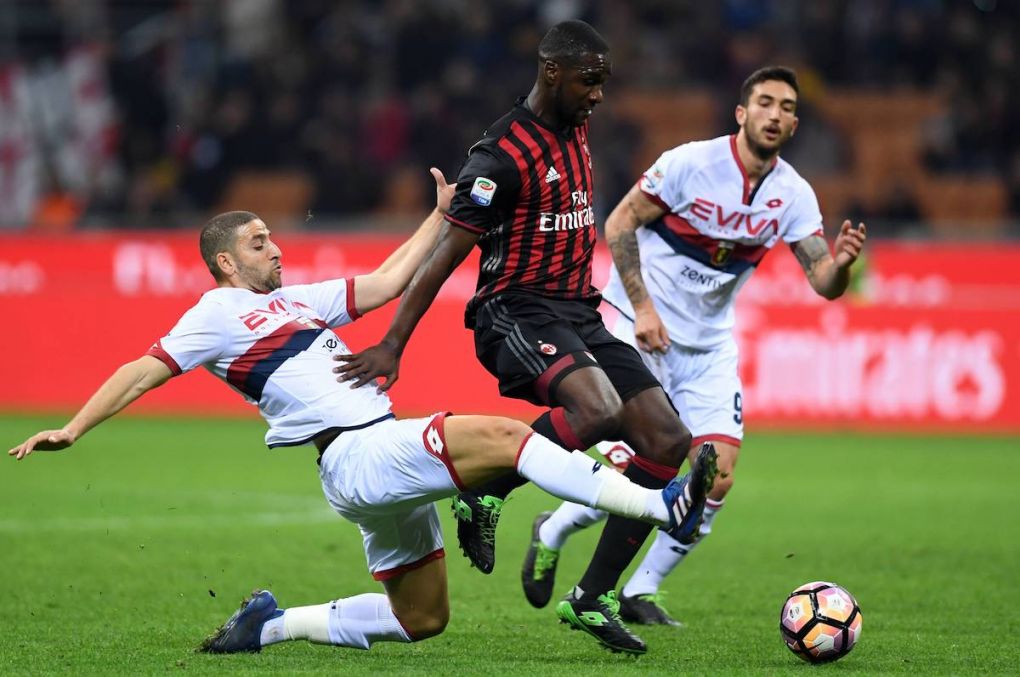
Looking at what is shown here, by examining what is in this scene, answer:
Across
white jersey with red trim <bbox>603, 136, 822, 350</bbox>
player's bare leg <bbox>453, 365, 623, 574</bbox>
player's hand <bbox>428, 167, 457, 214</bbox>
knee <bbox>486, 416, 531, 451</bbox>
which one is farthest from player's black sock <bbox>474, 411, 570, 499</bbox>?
white jersey with red trim <bbox>603, 136, 822, 350</bbox>

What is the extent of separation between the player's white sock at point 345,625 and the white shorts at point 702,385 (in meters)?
2.12

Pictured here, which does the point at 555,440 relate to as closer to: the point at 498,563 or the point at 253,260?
the point at 253,260

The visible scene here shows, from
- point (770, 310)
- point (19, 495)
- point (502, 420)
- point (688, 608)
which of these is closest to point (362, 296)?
point (502, 420)

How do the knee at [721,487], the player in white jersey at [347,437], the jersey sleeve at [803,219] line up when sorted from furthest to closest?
the jersey sleeve at [803,219] → the knee at [721,487] → the player in white jersey at [347,437]

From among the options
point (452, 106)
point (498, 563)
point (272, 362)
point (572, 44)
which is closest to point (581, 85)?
point (572, 44)

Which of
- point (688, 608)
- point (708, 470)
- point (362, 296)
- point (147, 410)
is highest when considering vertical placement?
point (362, 296)

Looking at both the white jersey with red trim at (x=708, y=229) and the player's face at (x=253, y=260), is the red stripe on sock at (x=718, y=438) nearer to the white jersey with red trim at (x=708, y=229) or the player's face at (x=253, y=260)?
the white jersey with red trim at (x=708, y=229)

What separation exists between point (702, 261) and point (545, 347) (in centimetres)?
183

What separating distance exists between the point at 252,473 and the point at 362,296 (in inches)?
281

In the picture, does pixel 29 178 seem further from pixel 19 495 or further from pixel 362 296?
pixel 362 296

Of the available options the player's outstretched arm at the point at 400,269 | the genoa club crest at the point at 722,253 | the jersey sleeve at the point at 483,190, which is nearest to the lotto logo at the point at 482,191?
the jersey sleeve at the point at 483,190

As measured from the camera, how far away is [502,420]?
576 cm

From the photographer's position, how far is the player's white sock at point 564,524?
7754mm

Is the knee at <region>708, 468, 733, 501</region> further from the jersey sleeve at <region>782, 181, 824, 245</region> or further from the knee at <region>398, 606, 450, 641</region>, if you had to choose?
the knee at <region>398, 606, 450, 641</region>
